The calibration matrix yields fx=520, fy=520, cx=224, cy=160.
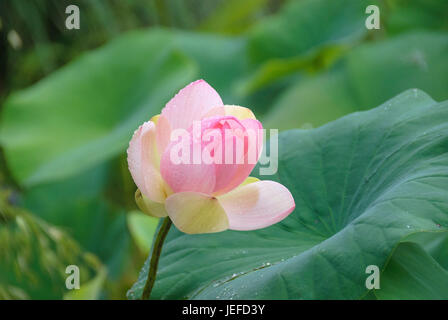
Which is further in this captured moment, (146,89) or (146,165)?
(146,89)

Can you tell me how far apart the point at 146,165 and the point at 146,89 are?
3.40 feet

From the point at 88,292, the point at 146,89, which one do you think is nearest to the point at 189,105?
the point at 88,292

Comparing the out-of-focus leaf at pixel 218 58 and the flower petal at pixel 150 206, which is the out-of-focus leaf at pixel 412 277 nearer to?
the flower petal at pixel 150 206

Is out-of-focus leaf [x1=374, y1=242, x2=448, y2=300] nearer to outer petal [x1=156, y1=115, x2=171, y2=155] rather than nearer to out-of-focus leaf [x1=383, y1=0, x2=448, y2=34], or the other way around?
outer petal [x1=156, y1=115, x2=171, y2=155]

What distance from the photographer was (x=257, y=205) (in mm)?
279

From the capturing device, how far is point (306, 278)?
289 millimetres

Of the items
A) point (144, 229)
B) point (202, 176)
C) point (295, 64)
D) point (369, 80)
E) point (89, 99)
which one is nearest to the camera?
point (202, 176)

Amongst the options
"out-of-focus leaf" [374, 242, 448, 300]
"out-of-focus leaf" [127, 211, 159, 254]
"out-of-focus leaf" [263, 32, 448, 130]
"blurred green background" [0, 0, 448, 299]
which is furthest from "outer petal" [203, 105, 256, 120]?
"out-of-focus leaf" [263, 32, 448, 130]

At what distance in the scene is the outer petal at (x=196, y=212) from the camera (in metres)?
0.27

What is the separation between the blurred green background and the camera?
40.9 inches

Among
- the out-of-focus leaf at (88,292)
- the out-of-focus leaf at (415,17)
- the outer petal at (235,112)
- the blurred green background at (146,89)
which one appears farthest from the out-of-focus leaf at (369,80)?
the outer petal at (235,112)

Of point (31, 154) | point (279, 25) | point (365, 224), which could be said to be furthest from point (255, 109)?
point (365, 224)

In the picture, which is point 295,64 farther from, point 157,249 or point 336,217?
point 157,249

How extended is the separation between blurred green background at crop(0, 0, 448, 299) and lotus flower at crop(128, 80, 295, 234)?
507mm
